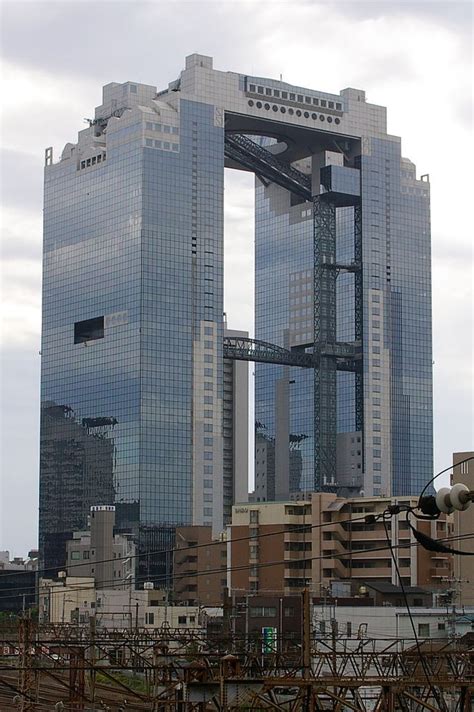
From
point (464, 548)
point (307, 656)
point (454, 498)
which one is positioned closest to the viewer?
point (454, 498)

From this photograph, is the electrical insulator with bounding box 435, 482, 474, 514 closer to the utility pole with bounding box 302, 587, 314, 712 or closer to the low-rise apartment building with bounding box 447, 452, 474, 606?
the utility pole with bounding box 302, 587, 314, 712

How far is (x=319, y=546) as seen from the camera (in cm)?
15000

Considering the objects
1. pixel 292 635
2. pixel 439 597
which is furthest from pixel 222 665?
pixel 439 597

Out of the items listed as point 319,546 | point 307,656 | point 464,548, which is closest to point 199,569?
point 319,546

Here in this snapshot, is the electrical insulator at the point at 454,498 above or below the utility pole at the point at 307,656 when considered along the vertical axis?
above

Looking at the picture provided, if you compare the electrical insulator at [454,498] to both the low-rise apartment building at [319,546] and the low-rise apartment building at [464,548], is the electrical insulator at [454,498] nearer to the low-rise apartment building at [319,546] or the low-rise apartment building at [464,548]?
the low-rise apartment building at [464,548]

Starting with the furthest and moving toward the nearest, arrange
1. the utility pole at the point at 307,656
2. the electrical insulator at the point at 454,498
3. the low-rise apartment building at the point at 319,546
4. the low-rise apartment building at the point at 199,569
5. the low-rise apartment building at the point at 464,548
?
the low-rise apartment building at the point at 199,569 < the low-rise apartment building at the point at 319,546 < the low-rise apartment building at the point at 464,548 < the utility pole at the point at 307,656 < the electrical insulator at the point at 454,498

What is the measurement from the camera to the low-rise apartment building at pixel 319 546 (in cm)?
14000

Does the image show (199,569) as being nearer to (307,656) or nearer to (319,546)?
(319,546)

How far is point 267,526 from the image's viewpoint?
149125 millimetres

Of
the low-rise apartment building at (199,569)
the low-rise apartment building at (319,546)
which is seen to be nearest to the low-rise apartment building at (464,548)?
the low-rise apartment building at (319,546)

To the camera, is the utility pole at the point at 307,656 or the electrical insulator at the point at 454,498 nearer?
the electrical insulator at the point at 454,498

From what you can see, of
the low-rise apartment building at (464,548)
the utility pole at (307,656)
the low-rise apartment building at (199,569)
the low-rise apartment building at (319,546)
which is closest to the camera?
the utility pole at (307,656)

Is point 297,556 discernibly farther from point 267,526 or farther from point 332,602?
point 332,602
